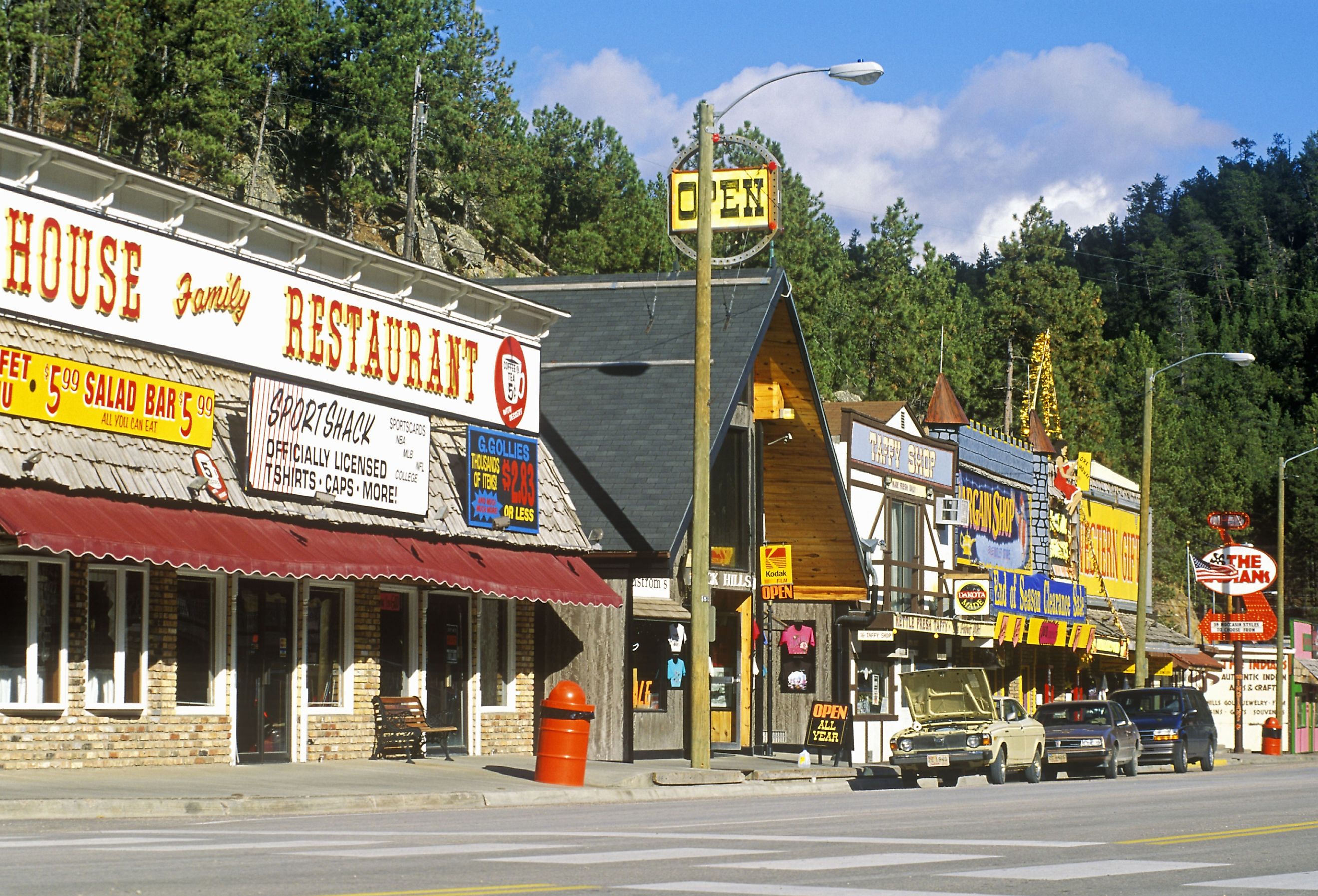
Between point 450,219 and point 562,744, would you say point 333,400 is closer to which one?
point 562,744

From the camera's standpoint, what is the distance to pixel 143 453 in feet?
65.1

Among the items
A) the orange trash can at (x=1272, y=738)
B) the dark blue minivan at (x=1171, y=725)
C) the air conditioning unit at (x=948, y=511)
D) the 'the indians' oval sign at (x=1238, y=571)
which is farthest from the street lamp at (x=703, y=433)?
the 'the indians' oval sign at (x=1238, y=571)

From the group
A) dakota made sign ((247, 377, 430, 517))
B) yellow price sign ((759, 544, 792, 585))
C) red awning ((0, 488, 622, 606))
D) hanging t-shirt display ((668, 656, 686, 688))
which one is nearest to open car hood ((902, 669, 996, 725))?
hanging t-shirt display ((668, 656, 686, 688))

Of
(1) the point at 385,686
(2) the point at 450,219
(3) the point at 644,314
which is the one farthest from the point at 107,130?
(1) the point at 385,686

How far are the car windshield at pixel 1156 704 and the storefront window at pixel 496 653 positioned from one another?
525 inches

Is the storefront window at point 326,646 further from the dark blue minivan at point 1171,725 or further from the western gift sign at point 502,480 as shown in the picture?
the dark blue minivan at point 1171,725

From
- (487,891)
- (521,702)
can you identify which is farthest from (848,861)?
(521,702)

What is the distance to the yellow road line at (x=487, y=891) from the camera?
30.1 feet

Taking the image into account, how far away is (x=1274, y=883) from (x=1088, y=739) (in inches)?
818

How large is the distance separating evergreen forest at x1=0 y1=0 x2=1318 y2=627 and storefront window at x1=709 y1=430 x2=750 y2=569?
46.5 ft

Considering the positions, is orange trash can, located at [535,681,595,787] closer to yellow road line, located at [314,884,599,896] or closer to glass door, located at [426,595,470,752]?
glass door, located at [426,595,470,752]

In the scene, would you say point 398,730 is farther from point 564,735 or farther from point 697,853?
point 697,853

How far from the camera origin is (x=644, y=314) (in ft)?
106

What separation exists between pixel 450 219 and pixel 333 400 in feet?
195
